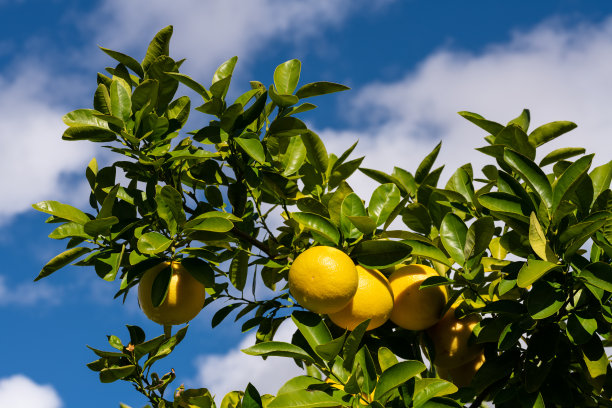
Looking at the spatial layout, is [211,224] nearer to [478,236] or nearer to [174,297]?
[174,297]

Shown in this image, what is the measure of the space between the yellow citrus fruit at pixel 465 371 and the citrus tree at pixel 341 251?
11 mm

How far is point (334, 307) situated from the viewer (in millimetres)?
1845

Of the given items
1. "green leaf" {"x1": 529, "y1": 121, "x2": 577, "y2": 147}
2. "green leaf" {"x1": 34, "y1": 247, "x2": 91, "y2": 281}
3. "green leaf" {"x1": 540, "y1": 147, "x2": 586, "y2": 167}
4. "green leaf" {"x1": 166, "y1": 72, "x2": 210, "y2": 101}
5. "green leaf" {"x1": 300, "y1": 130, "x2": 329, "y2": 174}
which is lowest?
"green leaf" {"x1": 34, "y1": 247, "x2": 91, "y2": 281}

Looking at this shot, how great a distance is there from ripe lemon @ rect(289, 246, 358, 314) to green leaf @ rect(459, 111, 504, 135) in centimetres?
78

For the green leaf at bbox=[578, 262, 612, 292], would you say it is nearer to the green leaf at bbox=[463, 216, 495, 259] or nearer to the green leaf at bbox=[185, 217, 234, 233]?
the green leaf at bbox=[463, 216, 495, 259]

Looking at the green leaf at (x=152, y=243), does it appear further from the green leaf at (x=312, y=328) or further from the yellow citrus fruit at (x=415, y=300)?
the yellow citrus fruit at (x=415, y=300)

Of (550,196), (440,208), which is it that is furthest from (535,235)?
(440,208)

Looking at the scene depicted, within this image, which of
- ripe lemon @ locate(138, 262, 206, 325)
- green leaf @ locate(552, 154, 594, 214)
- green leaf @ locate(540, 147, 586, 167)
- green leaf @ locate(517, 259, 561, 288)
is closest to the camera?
green leaf @ locate(517, 259, 561, 288)

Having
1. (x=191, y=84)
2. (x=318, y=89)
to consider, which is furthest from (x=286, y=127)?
(x=191, y=84)

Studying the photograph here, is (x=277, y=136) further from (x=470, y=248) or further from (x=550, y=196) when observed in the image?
(x=550, y=196)

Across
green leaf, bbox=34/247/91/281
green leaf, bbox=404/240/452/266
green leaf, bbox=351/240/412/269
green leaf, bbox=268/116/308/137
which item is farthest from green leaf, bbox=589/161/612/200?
green leaf, bbox=34/247/91/281

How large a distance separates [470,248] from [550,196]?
272 millimetres

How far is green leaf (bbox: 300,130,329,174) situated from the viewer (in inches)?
83.9

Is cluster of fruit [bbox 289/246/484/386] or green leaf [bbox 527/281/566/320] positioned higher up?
cluster of fruit [bbox 289/246/484/386]
